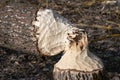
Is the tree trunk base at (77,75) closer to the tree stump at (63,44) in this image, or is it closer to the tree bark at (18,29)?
the tree stump at (63,44)

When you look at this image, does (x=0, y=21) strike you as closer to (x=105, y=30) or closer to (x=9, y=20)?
(x=9, y=20)

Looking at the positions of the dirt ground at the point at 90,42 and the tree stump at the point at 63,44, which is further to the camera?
the dirt ground at the point at 90,42

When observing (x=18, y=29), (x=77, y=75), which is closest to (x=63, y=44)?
(x=77, y=75)

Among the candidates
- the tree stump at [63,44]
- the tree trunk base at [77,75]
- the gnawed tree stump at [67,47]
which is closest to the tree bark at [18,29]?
the tree stump at [63,44]

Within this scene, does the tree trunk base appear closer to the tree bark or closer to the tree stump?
the tree stump

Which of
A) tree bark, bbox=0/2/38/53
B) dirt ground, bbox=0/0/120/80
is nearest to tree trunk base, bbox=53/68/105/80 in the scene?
dirt ground, bbox=0/0/120/80

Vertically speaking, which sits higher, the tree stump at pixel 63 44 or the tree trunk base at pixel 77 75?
the tree stump at pixel 63 44

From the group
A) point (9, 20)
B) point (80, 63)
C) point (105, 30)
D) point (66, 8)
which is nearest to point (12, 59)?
point (9, 20)
